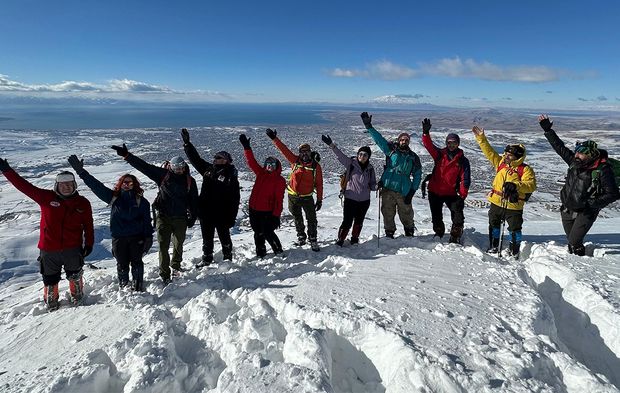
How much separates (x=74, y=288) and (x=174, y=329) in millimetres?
2637

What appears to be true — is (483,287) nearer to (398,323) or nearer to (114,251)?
(398,323)

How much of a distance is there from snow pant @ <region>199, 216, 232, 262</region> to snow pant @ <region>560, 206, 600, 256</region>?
636 cm

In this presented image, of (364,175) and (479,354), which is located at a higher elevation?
(364,175)

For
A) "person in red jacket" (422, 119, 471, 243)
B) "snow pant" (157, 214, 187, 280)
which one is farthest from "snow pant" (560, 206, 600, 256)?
"snow pant" (157, 214, 187, 280)

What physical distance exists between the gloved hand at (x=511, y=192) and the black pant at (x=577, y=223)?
3.39 ft

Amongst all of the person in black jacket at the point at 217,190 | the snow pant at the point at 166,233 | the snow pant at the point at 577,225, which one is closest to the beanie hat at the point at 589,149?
the snow pant at the point at 577,225

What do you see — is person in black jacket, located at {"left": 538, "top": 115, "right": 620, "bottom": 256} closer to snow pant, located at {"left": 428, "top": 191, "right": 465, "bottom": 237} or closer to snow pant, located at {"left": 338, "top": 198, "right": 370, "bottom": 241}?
snow pant, located at {"left": 428, "top": 191, "right": 465, "bottom": 237}

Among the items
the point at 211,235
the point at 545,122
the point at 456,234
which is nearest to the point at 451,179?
the point at 456,234

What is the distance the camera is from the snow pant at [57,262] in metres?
5.22

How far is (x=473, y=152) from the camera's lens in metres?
91.9

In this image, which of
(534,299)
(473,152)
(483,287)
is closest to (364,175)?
(483,287)

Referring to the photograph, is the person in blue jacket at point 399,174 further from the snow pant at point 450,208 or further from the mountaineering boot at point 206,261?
the mountaineering boot at point 206,261

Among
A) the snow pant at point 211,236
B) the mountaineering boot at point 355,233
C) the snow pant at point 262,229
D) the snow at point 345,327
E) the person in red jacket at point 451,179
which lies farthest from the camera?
the mountaineering boot at point 355,233

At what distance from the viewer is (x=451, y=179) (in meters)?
6.73
